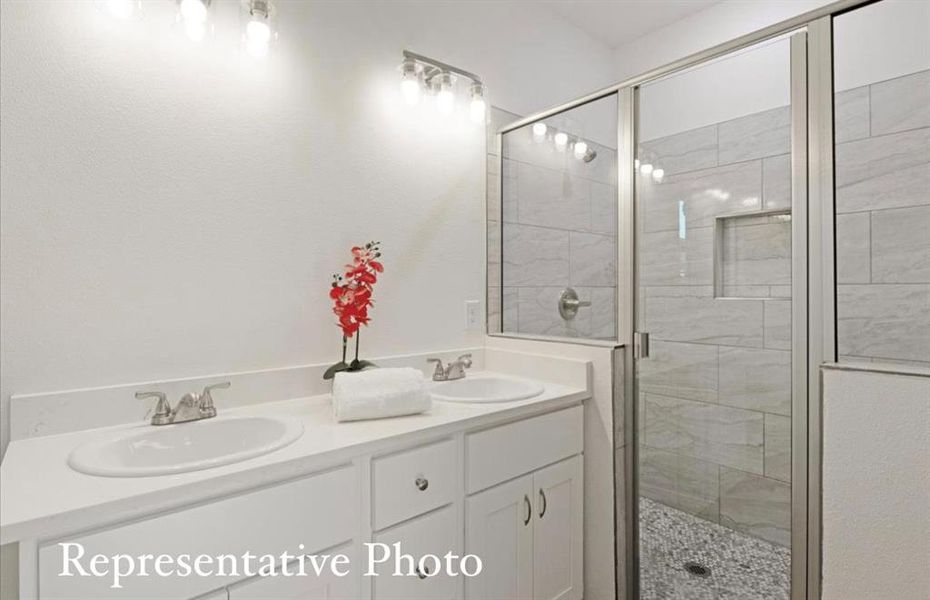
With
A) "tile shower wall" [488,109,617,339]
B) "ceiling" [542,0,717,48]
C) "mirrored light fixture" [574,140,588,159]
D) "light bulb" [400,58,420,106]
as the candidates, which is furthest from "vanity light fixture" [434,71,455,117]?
"ceiling" [542,0,717,48]

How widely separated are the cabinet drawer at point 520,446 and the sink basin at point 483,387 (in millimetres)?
151

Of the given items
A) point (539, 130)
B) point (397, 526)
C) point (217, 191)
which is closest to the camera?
point (397, 526)

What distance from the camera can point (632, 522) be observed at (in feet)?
5.61

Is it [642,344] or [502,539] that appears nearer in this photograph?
[502,539]

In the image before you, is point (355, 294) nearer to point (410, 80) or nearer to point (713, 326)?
point (410, 80)

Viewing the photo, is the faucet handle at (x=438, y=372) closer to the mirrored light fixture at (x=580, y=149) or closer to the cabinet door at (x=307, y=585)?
the cabinet door at (x=307, y=585)

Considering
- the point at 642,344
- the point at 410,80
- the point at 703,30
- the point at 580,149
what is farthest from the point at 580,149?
the point at 703,30

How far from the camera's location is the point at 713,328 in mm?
1651

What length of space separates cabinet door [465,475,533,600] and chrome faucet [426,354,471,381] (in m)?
0.50

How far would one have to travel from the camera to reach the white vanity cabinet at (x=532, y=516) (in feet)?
4.71

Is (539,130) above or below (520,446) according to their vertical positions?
above

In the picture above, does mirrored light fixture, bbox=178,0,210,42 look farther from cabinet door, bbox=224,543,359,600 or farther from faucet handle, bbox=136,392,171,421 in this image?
cabinet door, bbox=224,543,359,600

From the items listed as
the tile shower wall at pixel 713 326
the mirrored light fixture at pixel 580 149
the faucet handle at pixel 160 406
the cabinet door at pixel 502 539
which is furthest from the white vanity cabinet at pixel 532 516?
the mirrored light fixture at pixel 580 149

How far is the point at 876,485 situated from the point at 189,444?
67.3 inches
